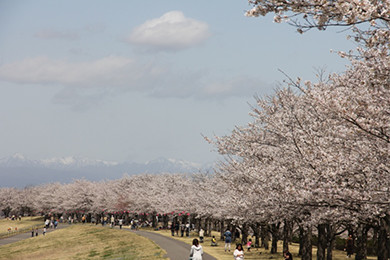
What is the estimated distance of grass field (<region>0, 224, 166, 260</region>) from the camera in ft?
149

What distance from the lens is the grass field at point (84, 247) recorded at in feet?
149

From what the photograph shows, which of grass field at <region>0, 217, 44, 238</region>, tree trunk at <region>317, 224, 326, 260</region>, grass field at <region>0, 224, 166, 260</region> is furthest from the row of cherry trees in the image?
grass field at <region>0, 217, 44, 238</region>

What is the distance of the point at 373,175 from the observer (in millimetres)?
13211

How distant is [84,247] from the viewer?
59562mm

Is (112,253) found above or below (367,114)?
below

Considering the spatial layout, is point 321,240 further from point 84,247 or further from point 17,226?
point 17,226

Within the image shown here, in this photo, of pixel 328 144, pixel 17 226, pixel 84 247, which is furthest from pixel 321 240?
pixel 17 226

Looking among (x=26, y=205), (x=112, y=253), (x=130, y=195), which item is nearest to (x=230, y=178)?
(x=112, y=253)

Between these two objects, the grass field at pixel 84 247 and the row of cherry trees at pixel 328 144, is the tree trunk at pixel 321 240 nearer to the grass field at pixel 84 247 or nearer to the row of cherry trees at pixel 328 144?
the row of cherry trees at pixel 328 144

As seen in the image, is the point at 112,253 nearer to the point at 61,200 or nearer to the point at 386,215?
the point at 386,215

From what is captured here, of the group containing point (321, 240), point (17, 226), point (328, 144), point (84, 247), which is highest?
point (328, 144)

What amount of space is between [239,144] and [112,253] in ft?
92.5

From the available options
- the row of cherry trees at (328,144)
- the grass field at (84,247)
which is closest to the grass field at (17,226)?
the grass field at (84,247)

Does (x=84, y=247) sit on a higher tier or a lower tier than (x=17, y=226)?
higher
